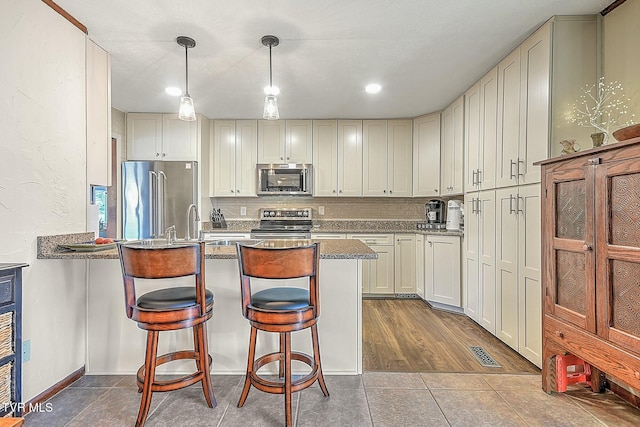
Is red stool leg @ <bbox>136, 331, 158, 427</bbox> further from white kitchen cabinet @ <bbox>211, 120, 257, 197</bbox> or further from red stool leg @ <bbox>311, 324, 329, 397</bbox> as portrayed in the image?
white kitchen cabinet @ <bbox>211, 120, 257, 197</bbox>

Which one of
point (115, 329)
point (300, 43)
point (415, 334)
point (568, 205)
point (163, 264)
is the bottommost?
point (415, 334)

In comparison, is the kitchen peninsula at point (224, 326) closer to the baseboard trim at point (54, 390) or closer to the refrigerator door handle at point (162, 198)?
the baseboard trim at point (54, 390)

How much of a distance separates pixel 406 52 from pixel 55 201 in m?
2.63

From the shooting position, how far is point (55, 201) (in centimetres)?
205

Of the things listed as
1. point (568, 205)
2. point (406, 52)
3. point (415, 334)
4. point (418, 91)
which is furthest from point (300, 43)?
point (415, 334)

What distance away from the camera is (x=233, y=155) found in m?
4.60

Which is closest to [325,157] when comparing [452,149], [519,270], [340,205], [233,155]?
[340,205]

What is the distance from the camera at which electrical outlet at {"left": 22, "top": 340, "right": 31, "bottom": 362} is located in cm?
184

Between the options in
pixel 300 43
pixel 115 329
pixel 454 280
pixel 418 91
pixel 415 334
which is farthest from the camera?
pixel 454 280

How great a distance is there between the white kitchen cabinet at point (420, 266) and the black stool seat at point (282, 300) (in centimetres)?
270

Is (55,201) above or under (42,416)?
above

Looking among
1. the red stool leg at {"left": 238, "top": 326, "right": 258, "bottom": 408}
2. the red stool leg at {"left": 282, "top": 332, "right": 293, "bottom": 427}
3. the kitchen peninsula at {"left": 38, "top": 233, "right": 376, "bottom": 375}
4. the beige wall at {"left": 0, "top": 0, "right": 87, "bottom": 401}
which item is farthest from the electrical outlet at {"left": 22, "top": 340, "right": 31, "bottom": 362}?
the red stool leg at {"left": 282, "top": 332, "right": 293, "bottom": 427}

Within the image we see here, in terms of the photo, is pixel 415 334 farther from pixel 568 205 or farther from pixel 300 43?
pixel 300 43

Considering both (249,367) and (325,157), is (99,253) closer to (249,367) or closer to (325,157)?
(249,367)
